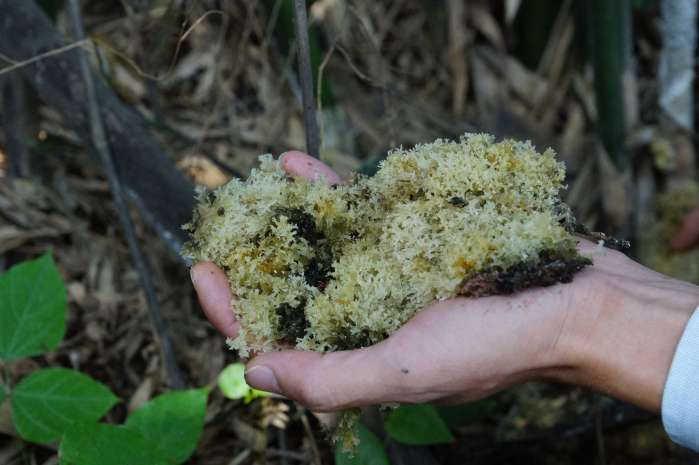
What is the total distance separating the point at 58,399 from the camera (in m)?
1.05

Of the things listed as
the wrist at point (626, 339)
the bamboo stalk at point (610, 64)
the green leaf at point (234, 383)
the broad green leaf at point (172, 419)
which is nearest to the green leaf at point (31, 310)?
the broad green leaf at point (172, 419)

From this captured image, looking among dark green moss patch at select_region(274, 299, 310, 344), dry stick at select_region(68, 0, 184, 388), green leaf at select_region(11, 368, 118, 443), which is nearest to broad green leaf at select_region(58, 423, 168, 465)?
green leaf at select_region(11, 368, 118, 443)

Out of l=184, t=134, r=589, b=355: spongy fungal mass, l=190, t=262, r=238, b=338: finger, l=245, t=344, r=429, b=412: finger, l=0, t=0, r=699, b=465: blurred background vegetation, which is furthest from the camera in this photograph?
l=0, t=0, r=699, b=465: blurred background vegetation

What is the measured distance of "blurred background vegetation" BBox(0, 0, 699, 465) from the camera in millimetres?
1467

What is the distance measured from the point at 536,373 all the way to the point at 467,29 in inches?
71.5

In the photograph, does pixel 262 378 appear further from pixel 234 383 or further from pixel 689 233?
pixel 689 233

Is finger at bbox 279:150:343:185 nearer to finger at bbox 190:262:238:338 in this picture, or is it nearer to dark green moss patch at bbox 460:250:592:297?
finger at bbox 190:262:238:338

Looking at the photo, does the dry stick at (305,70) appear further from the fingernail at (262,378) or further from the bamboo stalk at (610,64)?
the bamboo stalk at (610,64)

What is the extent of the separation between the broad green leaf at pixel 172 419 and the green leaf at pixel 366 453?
0.81 feet

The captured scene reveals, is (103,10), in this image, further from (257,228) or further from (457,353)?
(457,353)

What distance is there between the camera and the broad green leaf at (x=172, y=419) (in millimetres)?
1082

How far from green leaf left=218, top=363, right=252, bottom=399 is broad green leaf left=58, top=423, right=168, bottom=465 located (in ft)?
1.13

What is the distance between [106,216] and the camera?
74.7 inches

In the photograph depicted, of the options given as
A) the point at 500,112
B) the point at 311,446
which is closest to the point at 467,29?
the point at 500,112
